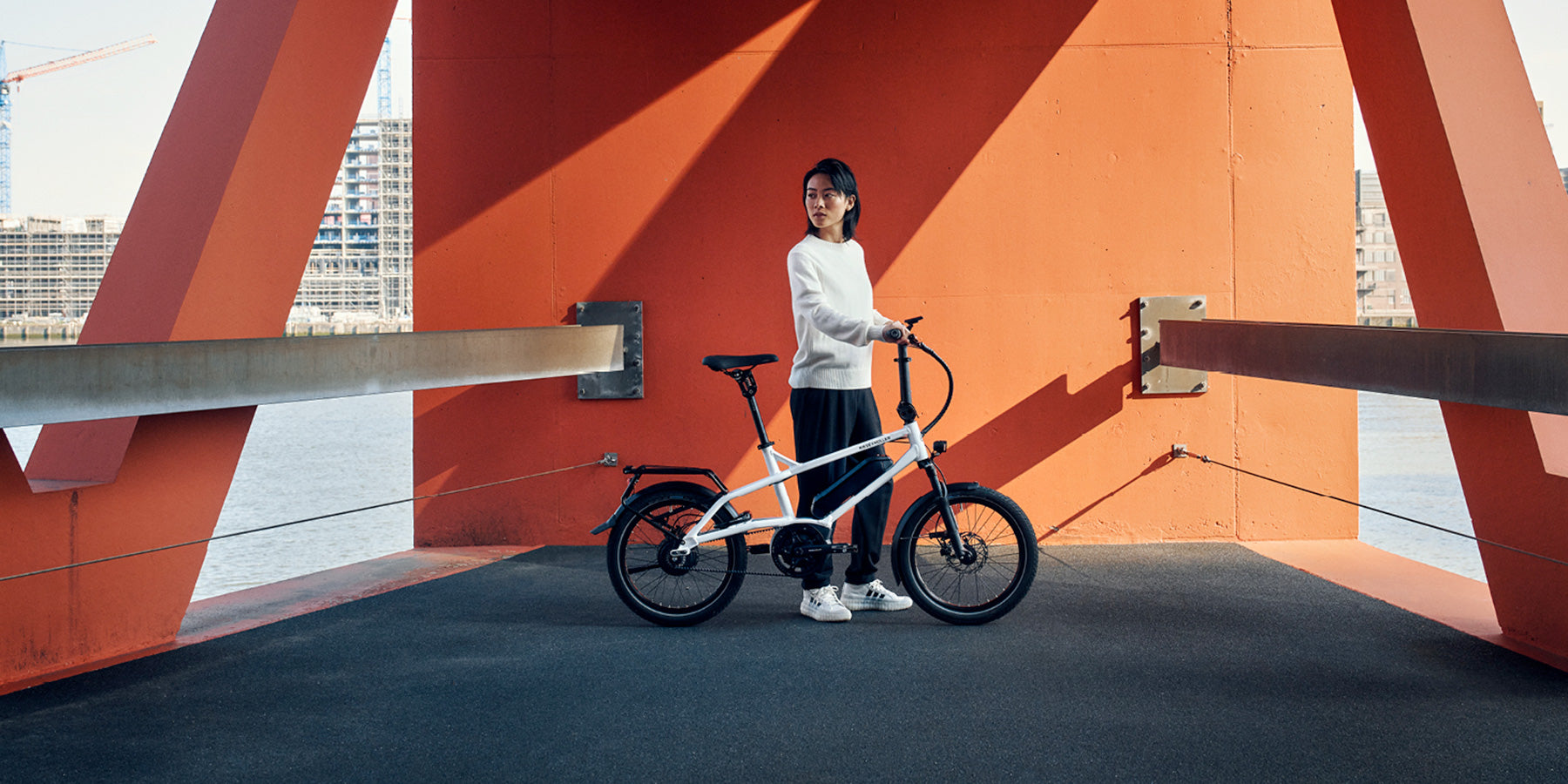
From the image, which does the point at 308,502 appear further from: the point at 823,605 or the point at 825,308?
the point at 825,308

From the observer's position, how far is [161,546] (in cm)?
354

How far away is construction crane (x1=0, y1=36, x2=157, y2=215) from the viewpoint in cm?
10881

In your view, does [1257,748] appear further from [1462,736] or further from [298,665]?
[298,665]

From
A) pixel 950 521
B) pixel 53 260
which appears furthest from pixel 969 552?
pixel 53 260

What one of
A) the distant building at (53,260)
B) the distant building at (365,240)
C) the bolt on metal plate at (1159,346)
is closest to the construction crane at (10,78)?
the distant building at (53,260)

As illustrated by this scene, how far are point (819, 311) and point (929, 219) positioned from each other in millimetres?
1932

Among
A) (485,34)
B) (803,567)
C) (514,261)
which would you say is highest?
(485,34)

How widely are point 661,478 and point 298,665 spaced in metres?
2.40

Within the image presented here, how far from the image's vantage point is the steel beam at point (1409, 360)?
2.93 meters

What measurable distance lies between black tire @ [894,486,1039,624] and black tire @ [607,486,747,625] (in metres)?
0.64

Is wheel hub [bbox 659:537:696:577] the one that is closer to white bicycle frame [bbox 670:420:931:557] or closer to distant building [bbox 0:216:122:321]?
white bicycle frame [bbox 670:420:931:557]

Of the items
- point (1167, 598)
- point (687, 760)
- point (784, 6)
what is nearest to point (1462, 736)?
point (1167, 598)

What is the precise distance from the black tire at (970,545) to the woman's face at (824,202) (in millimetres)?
1097

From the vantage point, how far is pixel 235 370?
10.7ft
